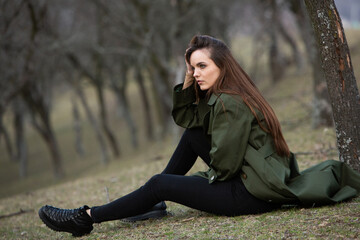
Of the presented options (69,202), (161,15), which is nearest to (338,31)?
(69,202)

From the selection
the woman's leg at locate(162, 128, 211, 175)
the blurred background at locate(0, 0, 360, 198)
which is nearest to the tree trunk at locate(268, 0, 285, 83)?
the blurred background at locate(0, 0, 360, 198)

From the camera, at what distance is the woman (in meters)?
3.59

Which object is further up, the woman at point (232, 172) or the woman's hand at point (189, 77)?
the woman's hand at point (189, 77)

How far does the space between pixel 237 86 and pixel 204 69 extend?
356 mm

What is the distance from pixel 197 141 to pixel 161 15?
1570cm

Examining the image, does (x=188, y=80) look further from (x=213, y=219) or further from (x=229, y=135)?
(x=213, y=219)

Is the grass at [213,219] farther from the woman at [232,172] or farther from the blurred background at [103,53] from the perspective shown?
the blurred background at [103,53]

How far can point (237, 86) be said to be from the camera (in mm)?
3836

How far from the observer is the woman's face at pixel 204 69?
3.93 m

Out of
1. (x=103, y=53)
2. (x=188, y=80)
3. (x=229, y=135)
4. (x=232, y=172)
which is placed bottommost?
(x=232, y=172)

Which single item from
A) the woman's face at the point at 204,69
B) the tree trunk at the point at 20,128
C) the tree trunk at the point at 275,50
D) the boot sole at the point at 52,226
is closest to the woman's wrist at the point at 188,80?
the woman's face at the point at 204,69

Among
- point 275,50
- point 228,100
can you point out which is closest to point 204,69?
point 228,100

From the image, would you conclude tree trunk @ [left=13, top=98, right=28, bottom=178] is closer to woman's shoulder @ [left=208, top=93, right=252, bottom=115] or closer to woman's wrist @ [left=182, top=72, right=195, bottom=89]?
woman's wrist @ [left=182, top=72, right=195, bottom=89]

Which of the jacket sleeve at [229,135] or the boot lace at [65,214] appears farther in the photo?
the boot lace at [65,214]
